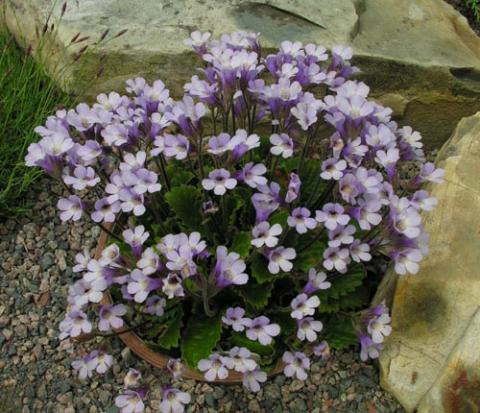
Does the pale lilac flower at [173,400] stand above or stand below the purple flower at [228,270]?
below

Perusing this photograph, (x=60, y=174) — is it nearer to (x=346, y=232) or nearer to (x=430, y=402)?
(x=346, y=232)

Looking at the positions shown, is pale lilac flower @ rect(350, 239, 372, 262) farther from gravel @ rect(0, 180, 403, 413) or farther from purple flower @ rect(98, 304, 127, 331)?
purple flower @ rect(98, 304, 127, 331)

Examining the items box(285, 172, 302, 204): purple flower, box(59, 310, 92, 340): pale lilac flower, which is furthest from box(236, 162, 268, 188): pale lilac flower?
box(59, 310, 92, 340): pale lilac flower

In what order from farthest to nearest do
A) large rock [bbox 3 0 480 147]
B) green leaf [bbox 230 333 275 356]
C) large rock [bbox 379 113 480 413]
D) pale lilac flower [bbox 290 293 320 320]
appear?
1. large rock [bbox 3 0 480 147]
2. green leaf [bbox 230 333 275 356]
3. large rock [bbox 379 113 480 413]
4. pale lilac flower [bbox 290 293 320 320]

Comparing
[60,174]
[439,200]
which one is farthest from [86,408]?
[439,200]

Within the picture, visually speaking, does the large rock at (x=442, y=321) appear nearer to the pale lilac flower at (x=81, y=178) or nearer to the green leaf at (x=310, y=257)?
the green leaf at (x=310, y=257)

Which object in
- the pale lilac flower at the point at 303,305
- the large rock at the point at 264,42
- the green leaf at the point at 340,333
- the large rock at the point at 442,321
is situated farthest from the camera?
the large rock at the point at 264,42

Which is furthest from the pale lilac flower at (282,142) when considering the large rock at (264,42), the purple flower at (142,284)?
the large rock at (264,42)
